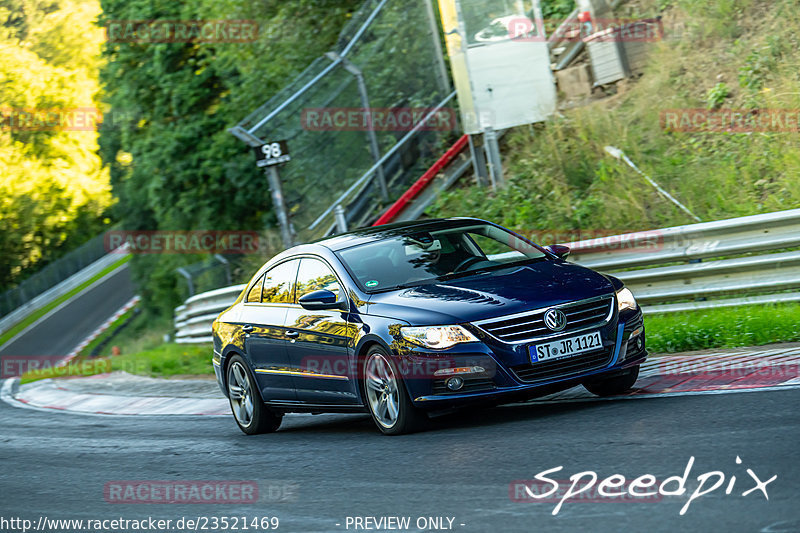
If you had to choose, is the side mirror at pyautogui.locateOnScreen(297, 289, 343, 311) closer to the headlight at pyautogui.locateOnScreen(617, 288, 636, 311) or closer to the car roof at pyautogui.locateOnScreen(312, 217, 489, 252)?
the car roof at pyautogui.locateOnScreen(312, 217, 489, 252)

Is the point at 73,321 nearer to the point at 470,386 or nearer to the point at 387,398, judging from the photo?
the point at 387,398

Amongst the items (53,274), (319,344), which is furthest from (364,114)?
(53,274)

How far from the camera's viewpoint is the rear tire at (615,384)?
28.9 ft

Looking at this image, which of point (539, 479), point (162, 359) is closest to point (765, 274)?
point (539, 479)

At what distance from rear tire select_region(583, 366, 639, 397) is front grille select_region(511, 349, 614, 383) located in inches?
21.5

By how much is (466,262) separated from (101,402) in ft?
30.9

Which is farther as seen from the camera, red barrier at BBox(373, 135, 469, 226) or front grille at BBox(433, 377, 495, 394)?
red barrier at BBox(373, 135, 469, 226)

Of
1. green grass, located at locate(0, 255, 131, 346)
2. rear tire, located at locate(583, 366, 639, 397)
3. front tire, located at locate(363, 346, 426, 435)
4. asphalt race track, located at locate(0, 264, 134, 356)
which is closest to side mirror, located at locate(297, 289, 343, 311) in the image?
front tire, located at locate(363, 346, 426, 435)

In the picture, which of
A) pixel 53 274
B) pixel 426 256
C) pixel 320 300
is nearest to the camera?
pixel 320 300

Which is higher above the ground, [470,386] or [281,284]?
[281,284]

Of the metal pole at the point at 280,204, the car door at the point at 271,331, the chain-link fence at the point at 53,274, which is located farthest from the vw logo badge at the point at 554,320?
the chain-link fence at the point at 53,274

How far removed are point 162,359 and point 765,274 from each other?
13.4m

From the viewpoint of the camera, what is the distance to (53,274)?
65938 millimetres

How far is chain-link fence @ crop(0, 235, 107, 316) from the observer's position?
62.5m
